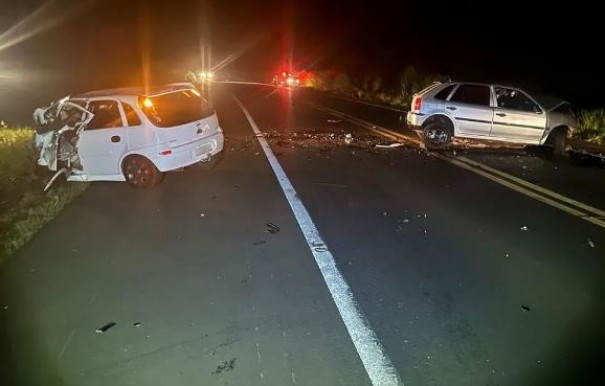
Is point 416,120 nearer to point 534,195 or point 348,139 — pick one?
point 348,139

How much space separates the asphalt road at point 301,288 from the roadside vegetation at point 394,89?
6.67 meters

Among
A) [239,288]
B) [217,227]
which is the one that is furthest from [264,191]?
[239,288]

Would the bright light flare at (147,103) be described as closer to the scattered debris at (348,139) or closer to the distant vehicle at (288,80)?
the scattered debris at (348,139)

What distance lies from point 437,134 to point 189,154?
647 cm

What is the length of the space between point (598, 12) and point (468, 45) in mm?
9848

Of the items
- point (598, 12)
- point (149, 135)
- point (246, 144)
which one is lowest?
point (246, 144)

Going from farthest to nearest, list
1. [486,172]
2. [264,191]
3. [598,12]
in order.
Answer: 1. [598,12]
2. [486,172]
3. [264,191]

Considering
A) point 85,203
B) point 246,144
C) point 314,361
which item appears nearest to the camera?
point 314,361

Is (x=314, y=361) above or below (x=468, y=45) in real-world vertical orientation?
below

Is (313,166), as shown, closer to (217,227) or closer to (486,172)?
(486,172)

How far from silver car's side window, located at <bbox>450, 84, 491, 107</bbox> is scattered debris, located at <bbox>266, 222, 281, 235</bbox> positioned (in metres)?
7.26

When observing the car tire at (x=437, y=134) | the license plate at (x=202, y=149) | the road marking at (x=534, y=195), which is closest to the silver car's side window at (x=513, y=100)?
the car tire at (x=437, y=134)

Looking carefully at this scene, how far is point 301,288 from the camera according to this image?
486 centimetres

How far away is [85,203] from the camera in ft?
26.3
